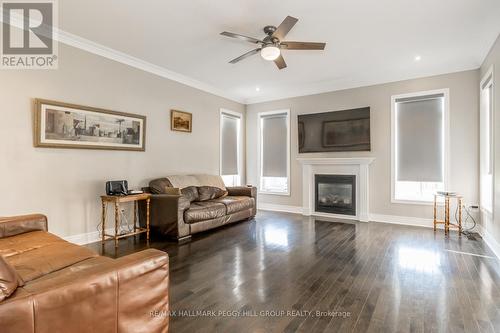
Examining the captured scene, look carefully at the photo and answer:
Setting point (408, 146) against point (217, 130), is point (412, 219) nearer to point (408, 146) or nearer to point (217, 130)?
point (408, 146)

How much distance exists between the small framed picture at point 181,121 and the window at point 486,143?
5.02 metres

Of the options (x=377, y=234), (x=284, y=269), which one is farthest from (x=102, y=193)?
(x=377, y=234)

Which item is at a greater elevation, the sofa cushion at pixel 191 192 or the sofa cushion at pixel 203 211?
the sofa cushion at pixel 191 192

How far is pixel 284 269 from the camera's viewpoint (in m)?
2.84

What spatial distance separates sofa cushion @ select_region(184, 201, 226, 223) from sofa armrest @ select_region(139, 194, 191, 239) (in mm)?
94

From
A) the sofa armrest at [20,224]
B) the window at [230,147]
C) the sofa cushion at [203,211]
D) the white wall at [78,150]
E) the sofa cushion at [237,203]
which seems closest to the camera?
the sofa armrest at [20,224]

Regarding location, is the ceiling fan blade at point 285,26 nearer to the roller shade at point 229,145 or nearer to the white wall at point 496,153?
the white wall at point 496,153

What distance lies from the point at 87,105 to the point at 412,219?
5.88m

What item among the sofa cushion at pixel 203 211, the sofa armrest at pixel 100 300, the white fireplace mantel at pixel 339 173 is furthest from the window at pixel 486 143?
the sofa armrest at pixel 100 300

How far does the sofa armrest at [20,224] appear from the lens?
2.33 metres

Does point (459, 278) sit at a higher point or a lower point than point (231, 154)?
lower

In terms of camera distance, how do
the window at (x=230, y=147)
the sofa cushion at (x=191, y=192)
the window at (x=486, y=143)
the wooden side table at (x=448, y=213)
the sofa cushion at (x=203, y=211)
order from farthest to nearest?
the window at (x=230, y=147)
the sofa cushion at (x=191, y=192)
the wooden side table at (x=448, y=213)
the sofa cushion at (x=203, y=211)
the window at (x=486, y=143)

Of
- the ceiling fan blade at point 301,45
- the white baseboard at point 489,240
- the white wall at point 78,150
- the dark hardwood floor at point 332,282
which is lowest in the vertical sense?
the dark hardwood floor at point 332,282

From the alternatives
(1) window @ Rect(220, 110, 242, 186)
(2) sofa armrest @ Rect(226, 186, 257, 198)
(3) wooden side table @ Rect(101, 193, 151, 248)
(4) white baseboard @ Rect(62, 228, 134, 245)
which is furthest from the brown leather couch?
(1) window @ Rect(220, 110, 242, 186)
